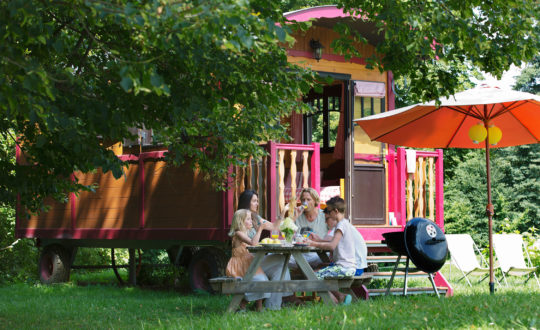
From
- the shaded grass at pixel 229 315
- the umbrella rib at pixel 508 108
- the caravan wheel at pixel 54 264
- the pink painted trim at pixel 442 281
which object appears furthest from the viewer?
the caravan wheel at pixel 54 264

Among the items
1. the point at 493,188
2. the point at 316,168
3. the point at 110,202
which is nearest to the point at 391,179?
the point at 316,168

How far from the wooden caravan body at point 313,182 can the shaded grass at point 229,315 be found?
985mm

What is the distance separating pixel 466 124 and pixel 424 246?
2.44 meters

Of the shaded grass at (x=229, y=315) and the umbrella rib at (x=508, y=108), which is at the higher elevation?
the umbrella rib at (x=508, y=108)

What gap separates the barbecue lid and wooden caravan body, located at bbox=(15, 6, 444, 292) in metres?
2.07

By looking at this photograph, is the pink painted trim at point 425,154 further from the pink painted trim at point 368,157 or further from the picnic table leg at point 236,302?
the picnic table leg at point 236,302

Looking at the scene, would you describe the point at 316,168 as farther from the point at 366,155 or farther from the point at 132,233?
the point at 132,233

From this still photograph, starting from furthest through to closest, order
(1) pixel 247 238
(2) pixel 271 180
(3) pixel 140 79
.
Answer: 1. (2) pixel 271 180
2. (1) pixel 247 238
3. (3) pixel 140 79

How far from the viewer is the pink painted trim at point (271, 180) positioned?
959 cm

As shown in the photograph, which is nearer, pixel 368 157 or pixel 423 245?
pixel 423 245

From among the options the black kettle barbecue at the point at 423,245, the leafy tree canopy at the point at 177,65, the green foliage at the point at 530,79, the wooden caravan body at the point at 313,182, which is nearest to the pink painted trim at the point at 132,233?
the wooden caravan body at the point at 313,182

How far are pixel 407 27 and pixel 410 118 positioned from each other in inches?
91.1

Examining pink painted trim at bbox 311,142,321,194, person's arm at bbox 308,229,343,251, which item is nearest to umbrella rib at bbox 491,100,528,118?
pink painted trim at bbox 311,142,321,194

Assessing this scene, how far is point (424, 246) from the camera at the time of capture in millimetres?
8102
